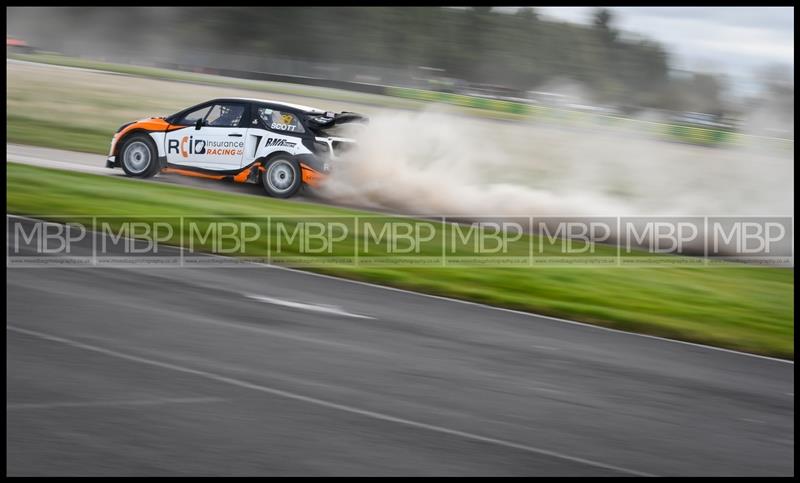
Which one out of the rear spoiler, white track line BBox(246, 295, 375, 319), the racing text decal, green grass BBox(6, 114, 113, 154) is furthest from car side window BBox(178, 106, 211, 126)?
white track line BBox(246, 295, 375, 319)

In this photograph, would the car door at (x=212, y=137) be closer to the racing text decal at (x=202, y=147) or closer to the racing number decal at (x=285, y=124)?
the racing text decal at (x=202, y=147)

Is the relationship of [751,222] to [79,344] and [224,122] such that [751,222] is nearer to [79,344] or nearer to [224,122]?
[224,122]

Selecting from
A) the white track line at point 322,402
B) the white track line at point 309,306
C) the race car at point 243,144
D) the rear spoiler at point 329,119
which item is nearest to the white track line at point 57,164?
the race car at point 243,144

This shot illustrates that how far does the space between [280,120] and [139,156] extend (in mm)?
2850

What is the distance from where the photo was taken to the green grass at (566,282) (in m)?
10.2

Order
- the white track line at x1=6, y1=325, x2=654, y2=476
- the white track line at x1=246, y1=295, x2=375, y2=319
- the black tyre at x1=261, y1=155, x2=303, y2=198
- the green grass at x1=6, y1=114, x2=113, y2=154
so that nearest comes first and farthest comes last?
the white track line at x1=6, y1=325, x2=654, y2=476, the white track line at x1=246, y1=295, x2=375, y2=319, the black tyre at x1=261, y1=155, x2=303, y2=198, the green grass at x1=6, y1=114, x2=113, y2=154

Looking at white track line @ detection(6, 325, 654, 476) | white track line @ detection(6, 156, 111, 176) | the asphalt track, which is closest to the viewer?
the asphalt track

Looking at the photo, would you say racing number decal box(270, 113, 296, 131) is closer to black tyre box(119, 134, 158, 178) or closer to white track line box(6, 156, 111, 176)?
black tyre box(119, 134, 158, 178)

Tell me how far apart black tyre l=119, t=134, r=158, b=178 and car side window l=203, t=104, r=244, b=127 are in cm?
119

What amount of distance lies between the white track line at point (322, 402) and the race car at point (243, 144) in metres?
8.40

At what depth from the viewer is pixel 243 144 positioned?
15.5 m

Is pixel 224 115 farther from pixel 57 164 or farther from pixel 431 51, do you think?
pixel 431 51

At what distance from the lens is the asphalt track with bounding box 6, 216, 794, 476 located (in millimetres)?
5438

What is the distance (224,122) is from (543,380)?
999 cm
